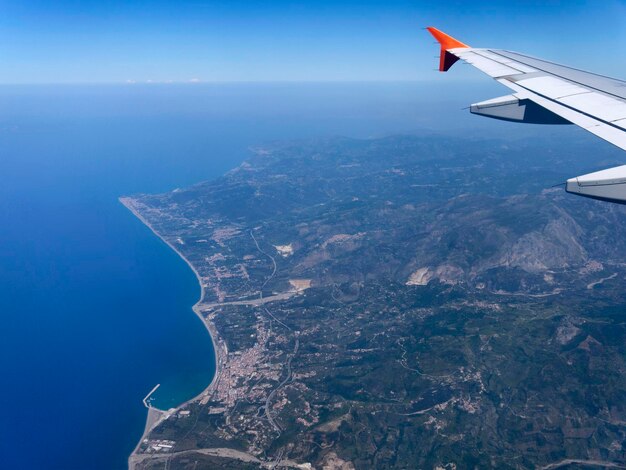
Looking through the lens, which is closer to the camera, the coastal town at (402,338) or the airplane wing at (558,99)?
the airplane wing at (558,99)

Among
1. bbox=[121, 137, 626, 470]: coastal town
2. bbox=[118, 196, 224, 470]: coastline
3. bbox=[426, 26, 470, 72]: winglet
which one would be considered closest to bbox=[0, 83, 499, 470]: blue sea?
bbox=[118, 196, 224, 470]: coastline

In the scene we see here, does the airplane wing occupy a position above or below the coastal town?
above

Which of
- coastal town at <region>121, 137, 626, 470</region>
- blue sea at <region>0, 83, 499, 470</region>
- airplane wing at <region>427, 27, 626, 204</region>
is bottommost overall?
blue sea at <region>0, 83, 499, 470</region>

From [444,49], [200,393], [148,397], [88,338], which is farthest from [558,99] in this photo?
[88,338]

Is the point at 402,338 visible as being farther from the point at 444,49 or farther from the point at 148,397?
the point at 444,49

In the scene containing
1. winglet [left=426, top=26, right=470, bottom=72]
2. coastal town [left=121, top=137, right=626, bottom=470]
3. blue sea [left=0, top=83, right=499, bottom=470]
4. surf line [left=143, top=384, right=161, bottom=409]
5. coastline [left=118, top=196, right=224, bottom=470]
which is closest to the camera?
winglet [left=426, top=26, right=470, bottom=72]

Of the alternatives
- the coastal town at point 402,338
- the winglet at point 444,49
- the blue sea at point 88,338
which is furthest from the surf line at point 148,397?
the winglet at point 444,49

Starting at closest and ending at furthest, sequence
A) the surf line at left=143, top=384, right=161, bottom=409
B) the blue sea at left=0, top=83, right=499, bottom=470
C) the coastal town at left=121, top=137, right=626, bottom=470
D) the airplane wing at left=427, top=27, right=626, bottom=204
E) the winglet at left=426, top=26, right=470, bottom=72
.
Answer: the airplane wing at left=427, top=27, right=626, bottom=204 < the winglet at left=426, top=26, right=470, bottom=72 < the coastal town at left=121, top=137, right=626, bottom=470 < the blue sea at left=0, top=83, right=499, bottom=470 < the surf line at left=143, top=384, right=161, bottom=409

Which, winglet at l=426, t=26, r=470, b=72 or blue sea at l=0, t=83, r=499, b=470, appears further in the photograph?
blue sea at l=0, t=83, r=499, b=470

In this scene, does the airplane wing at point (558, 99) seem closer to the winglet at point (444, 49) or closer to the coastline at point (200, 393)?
the winglet at point (444, 49)

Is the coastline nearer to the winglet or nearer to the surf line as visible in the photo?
the surf line

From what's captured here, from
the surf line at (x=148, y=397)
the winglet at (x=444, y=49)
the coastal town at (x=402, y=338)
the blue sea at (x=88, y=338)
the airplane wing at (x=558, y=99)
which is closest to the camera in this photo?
the airplane wing at (x=558, y=99)
